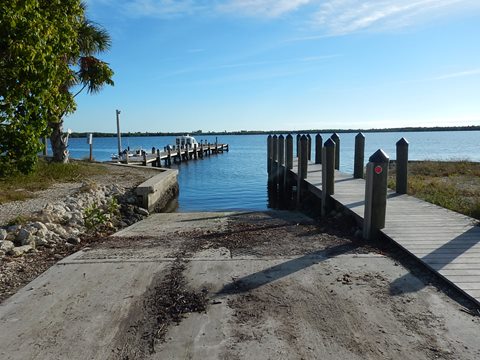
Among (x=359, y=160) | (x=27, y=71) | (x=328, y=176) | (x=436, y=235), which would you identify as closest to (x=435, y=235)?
(x=436, y=235)

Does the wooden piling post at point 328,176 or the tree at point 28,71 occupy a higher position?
the tree at point 28,71

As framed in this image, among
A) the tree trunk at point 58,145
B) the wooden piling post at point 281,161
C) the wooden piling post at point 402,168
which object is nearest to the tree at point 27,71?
the wooden piling post at point 402,168

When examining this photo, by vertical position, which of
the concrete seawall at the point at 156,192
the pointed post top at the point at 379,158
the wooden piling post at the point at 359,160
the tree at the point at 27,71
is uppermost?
the tree at the point at 27,71

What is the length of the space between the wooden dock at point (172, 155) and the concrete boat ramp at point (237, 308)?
881 inches

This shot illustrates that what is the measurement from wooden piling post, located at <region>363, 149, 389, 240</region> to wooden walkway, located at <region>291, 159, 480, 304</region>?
0.17 meters

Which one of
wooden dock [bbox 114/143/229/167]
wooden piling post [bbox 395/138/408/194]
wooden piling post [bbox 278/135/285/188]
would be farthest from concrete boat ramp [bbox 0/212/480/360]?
wooden dock [bbox 114/143/229/167]

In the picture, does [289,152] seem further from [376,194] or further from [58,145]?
[376,194]

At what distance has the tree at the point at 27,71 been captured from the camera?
735 centimetres

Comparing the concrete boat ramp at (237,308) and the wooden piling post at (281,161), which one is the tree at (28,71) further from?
the wooden piling post at (281,161)

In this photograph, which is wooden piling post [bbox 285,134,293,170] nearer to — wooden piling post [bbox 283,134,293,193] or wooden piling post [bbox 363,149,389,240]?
wooden piling post [bbox 283,134,293,193]

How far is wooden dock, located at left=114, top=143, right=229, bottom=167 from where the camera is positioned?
2984 cm

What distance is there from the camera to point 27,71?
7.72 meters

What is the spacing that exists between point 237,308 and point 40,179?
11.8 metres

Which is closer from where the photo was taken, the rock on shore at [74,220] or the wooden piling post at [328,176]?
the rock on shore at [74,220]
